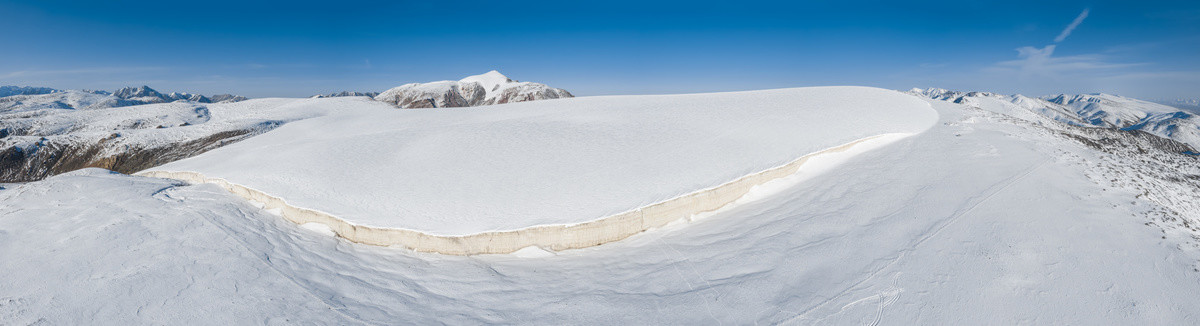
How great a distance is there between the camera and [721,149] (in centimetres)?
1877

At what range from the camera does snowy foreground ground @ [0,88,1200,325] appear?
8203mm

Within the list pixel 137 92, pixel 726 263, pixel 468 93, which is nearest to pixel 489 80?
pixel 468 93

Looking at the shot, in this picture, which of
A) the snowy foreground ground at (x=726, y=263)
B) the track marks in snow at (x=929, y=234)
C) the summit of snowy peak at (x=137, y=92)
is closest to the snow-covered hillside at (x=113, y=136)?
the snowy foreground ground at (x=726, y=263)

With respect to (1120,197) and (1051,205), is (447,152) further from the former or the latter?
(1120,197)

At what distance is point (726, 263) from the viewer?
38.3ft

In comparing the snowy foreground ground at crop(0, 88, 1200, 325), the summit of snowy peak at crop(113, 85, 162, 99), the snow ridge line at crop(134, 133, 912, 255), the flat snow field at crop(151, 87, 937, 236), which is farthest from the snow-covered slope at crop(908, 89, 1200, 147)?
the summit of snowy peak at crop(113, 85, 162, 99)

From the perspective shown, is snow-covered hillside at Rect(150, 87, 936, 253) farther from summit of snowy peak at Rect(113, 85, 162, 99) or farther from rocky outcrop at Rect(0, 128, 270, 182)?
summit of snowy peak at Rect(113, 85, 162, 99)

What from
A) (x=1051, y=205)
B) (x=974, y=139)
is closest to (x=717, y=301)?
(x=1051, y=205)

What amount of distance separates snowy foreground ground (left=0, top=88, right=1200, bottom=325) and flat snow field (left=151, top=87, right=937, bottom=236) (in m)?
1.50

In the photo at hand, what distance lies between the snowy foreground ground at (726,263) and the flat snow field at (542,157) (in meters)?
1.50

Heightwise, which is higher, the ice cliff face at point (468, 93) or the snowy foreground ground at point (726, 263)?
the ice cliff face at point (468, 93)

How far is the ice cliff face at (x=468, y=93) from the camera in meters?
124

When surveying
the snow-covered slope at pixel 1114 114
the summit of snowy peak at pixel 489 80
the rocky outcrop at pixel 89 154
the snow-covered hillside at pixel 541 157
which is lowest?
the rocky outcrop at pixel 89 154

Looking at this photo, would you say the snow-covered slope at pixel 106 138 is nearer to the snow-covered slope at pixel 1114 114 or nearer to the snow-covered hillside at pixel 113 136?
the snow-covered hillside at pixel 113 136
